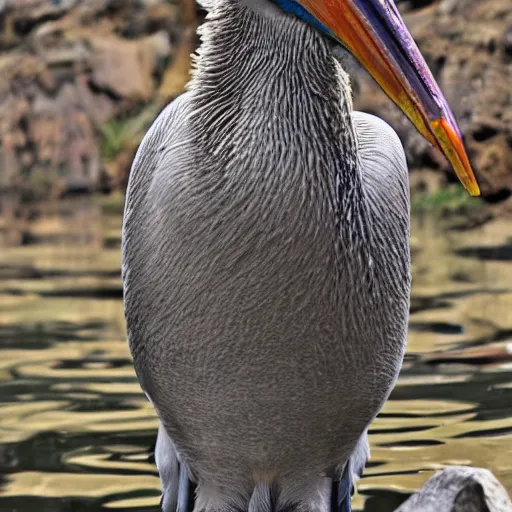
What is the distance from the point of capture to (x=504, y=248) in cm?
866

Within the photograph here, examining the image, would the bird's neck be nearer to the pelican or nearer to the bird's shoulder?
the pelican

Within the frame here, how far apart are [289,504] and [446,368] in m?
2.19

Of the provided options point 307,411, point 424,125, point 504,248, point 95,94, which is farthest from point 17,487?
point 95,94

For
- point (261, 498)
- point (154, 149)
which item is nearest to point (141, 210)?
point (154, 149)

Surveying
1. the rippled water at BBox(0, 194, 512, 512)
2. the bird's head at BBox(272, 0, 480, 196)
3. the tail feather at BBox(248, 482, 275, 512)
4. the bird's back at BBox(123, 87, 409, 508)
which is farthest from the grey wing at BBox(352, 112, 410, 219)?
the rippled water at BBox(0, 194, 512, 512)

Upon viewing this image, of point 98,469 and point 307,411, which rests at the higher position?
point 307,411

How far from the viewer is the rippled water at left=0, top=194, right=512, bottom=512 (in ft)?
13.2

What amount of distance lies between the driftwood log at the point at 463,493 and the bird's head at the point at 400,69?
2.23 feet

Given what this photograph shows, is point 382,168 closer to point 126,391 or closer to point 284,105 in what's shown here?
point 284,105

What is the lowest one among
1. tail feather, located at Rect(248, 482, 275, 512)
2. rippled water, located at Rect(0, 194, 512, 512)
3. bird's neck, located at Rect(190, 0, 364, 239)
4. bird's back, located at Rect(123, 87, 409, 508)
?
rippled water, located at Rect(0, 194, 512, 512)

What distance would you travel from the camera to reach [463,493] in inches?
112

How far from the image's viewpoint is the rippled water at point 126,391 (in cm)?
402

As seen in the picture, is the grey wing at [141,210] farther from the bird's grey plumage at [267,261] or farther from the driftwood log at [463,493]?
the driftwood log at [463,493]

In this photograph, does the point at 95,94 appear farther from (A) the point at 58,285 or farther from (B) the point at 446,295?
(B) the point at 446,295
